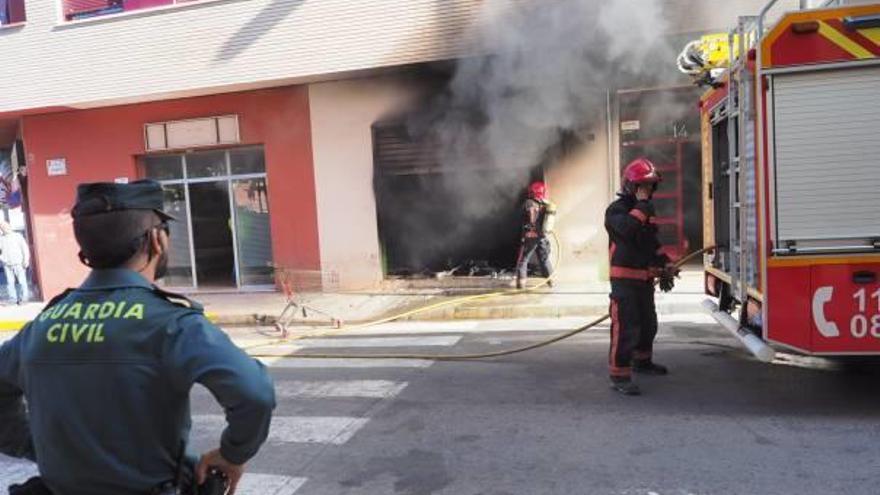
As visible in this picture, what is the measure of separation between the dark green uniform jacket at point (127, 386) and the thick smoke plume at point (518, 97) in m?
9.29

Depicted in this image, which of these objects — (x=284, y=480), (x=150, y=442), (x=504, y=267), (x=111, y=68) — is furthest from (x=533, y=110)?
(x=150, y=442)

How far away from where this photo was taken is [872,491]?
11.8ft

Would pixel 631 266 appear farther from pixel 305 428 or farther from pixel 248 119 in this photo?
pixel 248 119

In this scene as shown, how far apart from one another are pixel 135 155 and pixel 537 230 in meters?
7.61

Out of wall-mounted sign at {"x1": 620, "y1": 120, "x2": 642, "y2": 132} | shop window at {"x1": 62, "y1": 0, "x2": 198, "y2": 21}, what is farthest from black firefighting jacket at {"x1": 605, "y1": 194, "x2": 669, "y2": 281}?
shop window at {"x1": 62, "y1": 0, "x2": 198, "y2": 21}

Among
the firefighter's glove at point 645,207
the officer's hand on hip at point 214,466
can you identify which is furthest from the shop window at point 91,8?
the officer's hand on hip at point 214,466

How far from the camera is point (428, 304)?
10.3 m

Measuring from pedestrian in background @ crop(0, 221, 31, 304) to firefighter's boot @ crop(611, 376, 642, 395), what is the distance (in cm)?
1134

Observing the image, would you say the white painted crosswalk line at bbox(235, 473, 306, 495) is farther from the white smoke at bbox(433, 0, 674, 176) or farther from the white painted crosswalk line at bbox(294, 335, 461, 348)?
the white smoke at bbox(433, 0, 674, 176)

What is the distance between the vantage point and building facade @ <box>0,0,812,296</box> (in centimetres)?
1115

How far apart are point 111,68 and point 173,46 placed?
1.28 m

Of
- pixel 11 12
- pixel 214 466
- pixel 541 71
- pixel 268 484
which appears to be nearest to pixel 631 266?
pixel 268 484

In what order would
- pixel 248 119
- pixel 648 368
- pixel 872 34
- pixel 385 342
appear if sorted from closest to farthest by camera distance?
pixel 872 34 → pixel 648 368 → pixel 385 342 → pixel 248 119

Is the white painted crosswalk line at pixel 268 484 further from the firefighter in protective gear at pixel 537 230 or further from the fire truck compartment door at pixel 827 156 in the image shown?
the firefighter in protective gear at pixel 537 230
